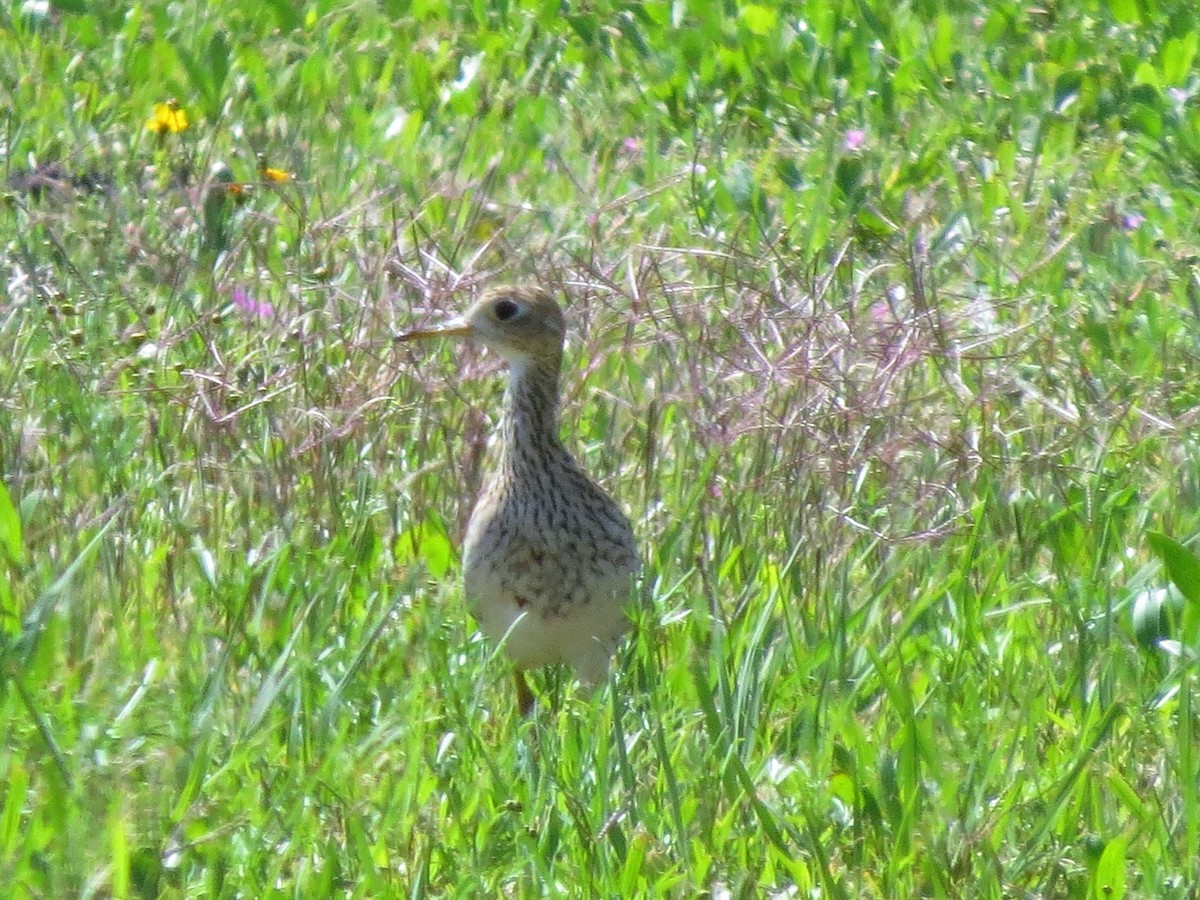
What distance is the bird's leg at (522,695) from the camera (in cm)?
476

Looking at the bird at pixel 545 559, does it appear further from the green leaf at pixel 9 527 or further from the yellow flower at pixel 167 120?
the yellow flower at pixel 167 120

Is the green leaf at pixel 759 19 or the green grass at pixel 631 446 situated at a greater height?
the green grass at pixel 631 446

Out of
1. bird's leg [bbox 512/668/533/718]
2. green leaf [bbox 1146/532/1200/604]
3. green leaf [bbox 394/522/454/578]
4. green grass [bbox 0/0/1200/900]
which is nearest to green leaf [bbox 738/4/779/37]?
green grass [bbox 0/0/1200/900]

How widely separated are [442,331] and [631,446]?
0.84 meters

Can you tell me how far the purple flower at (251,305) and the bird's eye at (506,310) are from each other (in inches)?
34.2

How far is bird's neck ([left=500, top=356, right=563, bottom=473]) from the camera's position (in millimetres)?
5008

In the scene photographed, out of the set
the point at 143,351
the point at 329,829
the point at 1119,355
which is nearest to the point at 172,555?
the point at 143,351

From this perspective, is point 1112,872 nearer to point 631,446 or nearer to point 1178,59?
point 631,446

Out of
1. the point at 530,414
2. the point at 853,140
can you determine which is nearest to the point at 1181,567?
the point at 530,414

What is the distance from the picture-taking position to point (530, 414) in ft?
16.8

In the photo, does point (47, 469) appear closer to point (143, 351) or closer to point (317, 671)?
point (143, 351)

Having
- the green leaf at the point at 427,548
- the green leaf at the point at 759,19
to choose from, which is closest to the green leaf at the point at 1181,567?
the green leaf at the point at 427,548

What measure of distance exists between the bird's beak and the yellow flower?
108 inches

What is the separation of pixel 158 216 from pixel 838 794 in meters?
3.63
